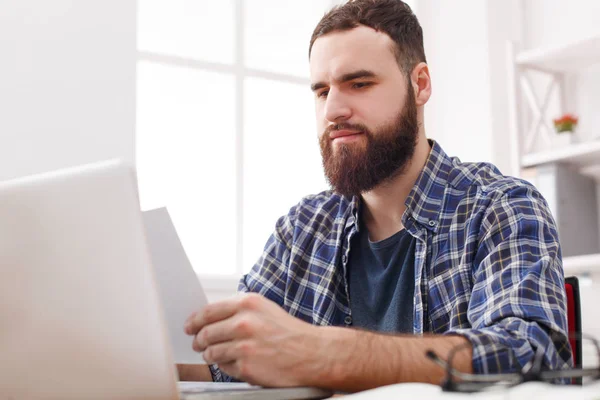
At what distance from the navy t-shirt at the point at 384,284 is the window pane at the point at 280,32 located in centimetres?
177

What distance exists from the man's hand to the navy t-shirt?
508 mm

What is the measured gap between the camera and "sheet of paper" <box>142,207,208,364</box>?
944 millimetres

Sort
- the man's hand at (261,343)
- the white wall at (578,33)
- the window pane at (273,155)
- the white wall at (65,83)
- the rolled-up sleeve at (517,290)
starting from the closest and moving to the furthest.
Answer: the man's hand at (261,343)
the rolled-up sleeve at (517,290)
the white wall at (65,83)
the white wall at (578,33)
the window pane at (273,155)

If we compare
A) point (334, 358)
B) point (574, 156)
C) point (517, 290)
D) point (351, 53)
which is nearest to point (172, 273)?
point (334, 358)

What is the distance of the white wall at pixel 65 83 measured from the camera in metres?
2.32

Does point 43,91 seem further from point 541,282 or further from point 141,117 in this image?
point 541,282

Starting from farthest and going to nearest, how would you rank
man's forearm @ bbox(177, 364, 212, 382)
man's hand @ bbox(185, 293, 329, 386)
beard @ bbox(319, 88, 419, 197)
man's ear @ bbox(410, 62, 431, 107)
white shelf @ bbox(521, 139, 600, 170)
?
white shelf @ bbox(521, 139, 600, 170), man's ear @ bbox(410, 62, 431, 107), beard @ bbox(319, 88, 419, 197), man's forearm @ bbox(177, 364, 212, 382), man's hand @ bbox(185, 293, 329, 386)

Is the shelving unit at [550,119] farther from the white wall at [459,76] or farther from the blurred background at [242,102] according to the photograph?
the white wall at [459,76]

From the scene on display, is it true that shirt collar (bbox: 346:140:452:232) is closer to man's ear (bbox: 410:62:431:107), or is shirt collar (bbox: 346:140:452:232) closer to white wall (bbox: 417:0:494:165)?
man's ear (bbox: 410:62:431:107)

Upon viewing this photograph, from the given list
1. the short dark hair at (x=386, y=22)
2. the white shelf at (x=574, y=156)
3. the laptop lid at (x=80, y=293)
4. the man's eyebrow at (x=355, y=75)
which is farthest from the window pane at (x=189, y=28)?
the laptop lid at (x=80, y=293)

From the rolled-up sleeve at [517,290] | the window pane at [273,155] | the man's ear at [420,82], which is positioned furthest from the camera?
the window pane at [273,155]

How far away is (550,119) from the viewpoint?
2.86 m

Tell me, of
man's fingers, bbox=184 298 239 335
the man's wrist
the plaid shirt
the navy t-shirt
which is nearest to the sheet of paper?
man's fingers, bbox=184 298 239 335

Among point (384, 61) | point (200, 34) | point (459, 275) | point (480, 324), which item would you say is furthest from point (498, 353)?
point (200, 34)
